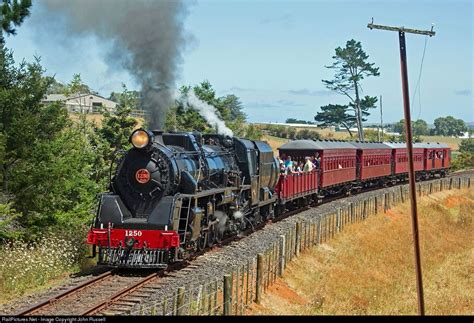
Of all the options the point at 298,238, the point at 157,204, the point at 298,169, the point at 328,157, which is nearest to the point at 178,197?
the point at 157,204

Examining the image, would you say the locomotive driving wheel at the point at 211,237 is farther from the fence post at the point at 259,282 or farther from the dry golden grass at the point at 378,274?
the fence post at the point at 259,282

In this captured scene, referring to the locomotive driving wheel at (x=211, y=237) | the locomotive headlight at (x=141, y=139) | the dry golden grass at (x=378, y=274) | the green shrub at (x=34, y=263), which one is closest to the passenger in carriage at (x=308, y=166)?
the dry golden grass at (x=378, y=274)

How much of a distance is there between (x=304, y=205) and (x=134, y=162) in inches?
633

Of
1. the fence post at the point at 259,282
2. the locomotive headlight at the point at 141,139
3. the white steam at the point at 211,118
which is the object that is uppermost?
the white steam at the point at 211,118

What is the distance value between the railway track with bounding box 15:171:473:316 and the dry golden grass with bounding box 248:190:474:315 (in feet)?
8.05

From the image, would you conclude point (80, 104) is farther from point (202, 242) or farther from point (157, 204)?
point (157, 204)

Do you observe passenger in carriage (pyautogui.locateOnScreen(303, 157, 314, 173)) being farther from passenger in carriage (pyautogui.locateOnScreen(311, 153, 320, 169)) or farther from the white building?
the white building

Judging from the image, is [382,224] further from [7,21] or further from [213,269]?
[7,21]

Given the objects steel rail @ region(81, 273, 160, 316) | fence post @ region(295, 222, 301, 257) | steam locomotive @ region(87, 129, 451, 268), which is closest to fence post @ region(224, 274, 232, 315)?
steel rail @ region(81, 273, 160, 316)

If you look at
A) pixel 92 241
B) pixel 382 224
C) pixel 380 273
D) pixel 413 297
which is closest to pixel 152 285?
pixel 92 241

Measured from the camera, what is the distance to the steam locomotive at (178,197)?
14.4m

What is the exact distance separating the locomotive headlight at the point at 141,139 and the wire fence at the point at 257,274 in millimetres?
3543

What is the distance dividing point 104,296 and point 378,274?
1005cm

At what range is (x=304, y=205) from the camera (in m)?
29.9
